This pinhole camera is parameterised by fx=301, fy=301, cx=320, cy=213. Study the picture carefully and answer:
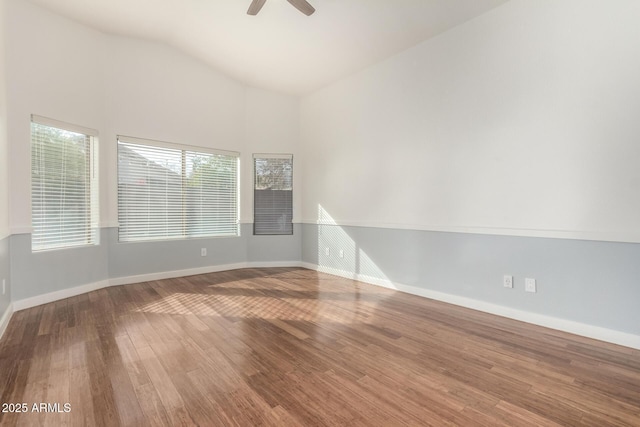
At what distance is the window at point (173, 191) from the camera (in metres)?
4.28

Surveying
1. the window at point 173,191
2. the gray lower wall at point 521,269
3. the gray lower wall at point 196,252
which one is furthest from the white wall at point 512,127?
the window at point 173,191

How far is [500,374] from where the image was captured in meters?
2.00

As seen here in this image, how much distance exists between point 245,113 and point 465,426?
5.21m

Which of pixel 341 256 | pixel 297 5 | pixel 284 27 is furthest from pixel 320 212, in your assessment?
pixel 297 5

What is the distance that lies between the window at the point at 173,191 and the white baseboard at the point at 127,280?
55 centimetres

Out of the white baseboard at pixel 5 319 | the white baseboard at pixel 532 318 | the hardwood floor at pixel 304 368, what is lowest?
the hardwood floor at pixel 304 368

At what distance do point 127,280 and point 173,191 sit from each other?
1427mm

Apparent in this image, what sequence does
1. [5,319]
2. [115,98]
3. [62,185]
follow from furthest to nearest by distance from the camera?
[115,98] < [62,185] < [5,319]

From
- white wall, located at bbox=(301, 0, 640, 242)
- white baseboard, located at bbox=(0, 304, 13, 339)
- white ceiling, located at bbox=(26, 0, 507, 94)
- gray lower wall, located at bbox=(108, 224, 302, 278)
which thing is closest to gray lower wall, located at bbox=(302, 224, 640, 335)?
white wall, located at bbox=(301, 0, 640, 242)

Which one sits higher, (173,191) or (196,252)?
(173,191)

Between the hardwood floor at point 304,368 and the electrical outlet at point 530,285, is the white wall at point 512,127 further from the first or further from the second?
the hardwood floor at point 304,368

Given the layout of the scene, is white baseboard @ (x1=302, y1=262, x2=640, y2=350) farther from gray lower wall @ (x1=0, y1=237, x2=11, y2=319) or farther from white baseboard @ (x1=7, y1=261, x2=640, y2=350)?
gray lower wall @ (x1=0, y1=237, x2=11, y2=319)

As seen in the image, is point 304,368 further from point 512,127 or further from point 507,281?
point 512,127

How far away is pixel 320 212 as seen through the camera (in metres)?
5.21
